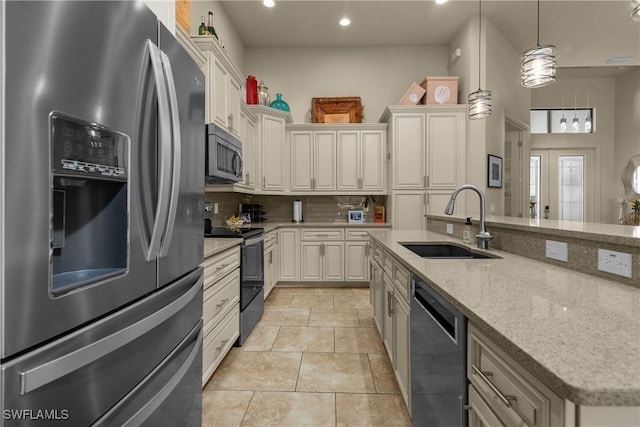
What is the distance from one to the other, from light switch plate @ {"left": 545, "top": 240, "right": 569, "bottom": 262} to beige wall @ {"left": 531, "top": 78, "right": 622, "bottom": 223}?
6.57 m

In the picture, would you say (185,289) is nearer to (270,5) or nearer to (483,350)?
(483,350)

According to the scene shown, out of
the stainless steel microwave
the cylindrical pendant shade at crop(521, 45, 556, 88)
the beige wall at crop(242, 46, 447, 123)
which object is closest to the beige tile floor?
the stainless steel microwave

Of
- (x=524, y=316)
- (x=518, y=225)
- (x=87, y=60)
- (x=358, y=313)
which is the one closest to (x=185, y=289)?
(x=87, y=60)

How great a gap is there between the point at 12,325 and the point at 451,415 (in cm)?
115

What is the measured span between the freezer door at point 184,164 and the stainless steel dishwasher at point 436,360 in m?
0.95

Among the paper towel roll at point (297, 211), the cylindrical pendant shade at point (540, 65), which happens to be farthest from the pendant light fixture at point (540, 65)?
the paper towel roll at point (297, 211)

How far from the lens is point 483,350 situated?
85 cm

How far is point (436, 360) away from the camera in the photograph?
3.90ft

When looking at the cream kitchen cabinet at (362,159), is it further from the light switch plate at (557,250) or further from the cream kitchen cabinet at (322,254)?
the light switch plate at (557,250)

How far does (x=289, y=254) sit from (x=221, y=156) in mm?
2383

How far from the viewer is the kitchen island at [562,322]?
1.76 feet

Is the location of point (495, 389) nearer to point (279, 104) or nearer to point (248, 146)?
point (248, 146)

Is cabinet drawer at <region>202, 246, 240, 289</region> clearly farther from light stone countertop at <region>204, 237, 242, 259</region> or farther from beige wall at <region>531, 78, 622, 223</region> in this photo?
beige wall at <region>531, 78, 622, 223</region>

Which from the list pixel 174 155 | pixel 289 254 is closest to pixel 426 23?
pixel 289 254
